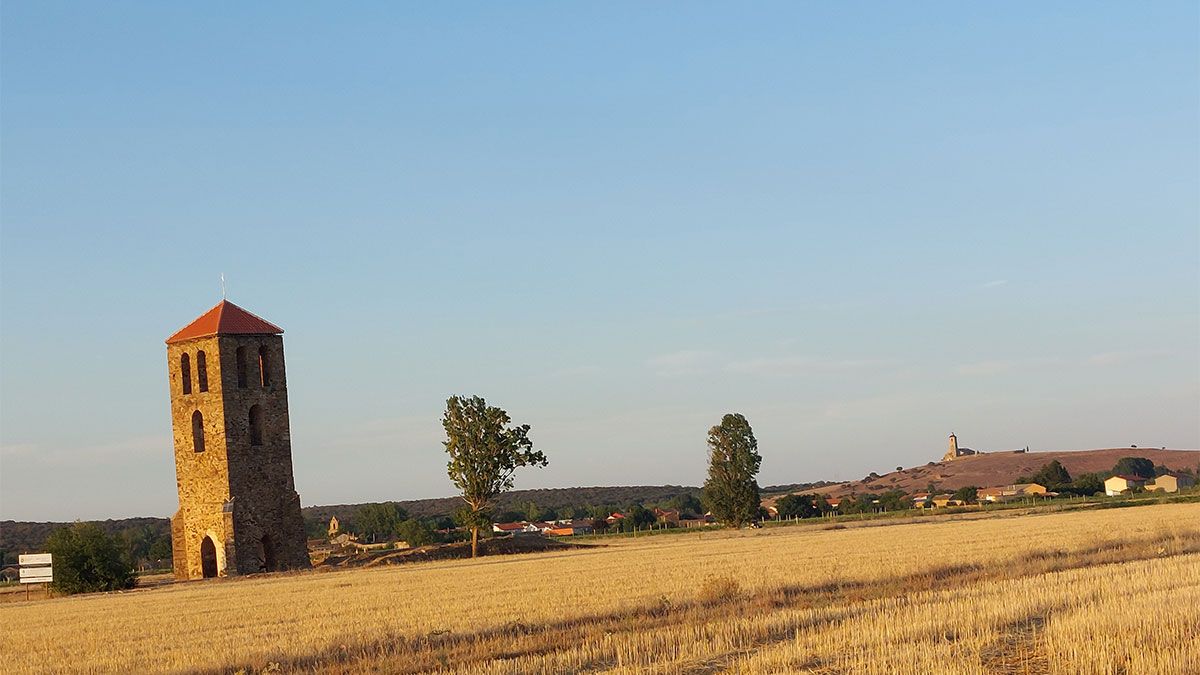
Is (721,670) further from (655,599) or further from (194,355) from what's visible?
(194,355)

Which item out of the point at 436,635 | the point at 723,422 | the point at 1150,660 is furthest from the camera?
the point at 723,422

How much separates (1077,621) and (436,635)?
934cm

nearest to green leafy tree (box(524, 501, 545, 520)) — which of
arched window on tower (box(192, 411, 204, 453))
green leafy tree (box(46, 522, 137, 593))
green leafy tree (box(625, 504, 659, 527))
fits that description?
green leafy tree (box(625, 504, 659, 527))

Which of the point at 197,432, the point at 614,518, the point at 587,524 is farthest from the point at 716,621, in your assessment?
the point at 587,524

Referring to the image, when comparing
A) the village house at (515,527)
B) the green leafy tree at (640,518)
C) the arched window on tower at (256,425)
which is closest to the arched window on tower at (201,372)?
the arched window on tower at (256,425)

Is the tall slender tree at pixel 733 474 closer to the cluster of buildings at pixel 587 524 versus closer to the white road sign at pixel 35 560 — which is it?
the cluster of buildings at pixel 587 524

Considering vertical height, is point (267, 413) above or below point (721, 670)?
above

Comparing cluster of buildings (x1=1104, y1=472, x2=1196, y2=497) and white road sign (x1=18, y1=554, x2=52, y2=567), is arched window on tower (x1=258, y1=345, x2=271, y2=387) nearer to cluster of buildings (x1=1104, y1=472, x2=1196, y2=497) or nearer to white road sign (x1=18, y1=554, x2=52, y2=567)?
white road sign (x1=18, y1=554, x2=52, y2=567)

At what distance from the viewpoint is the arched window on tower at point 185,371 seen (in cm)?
5650

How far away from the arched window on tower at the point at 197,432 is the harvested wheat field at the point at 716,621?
19.8 metres

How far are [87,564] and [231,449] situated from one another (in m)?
7.20

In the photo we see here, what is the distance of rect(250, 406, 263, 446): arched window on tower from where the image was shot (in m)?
56.3

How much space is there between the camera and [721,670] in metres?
14.0

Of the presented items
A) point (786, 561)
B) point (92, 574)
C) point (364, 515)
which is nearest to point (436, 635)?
point (786, 561)
